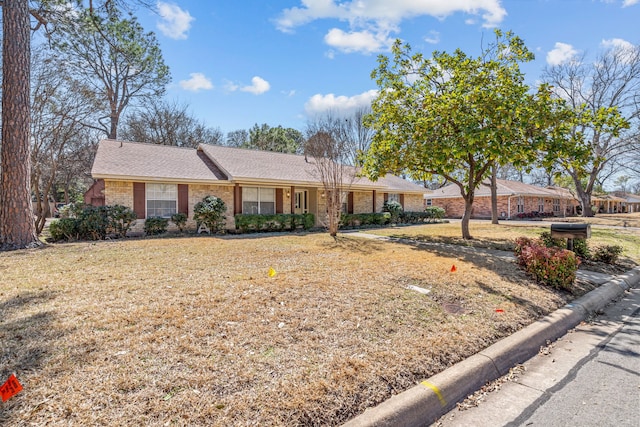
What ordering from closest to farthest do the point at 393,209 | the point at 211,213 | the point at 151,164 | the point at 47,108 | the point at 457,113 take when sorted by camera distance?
1. the point at 457,113
2. the point at 211,213
3. the point at 151,164
4. the point at 47,108
5. the point at 393,209

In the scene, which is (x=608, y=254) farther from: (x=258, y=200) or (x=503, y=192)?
(x=503, y=192)

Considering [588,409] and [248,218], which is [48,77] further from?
[588,409]

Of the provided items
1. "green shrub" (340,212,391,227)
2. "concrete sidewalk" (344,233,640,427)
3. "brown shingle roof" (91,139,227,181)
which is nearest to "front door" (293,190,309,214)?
"green shrub" (340,212,391,227)

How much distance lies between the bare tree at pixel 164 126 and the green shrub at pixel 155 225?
16.9 meters

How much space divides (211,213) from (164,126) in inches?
781

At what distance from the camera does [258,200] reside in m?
16.5

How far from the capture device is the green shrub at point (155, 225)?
13062 mm

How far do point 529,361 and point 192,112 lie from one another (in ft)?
109

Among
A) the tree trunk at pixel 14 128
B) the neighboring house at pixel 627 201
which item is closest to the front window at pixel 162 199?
the tree trunk at pixel 14 128

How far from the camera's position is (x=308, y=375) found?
9.04ft

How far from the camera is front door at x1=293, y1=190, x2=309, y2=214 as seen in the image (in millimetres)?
19031

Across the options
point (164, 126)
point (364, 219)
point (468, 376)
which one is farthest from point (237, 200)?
point (164, 126)

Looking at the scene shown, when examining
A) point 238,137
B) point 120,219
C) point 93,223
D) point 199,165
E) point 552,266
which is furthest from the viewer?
point 238,137

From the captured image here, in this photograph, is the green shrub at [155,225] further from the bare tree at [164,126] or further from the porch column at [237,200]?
the bare tree at [164,126]
